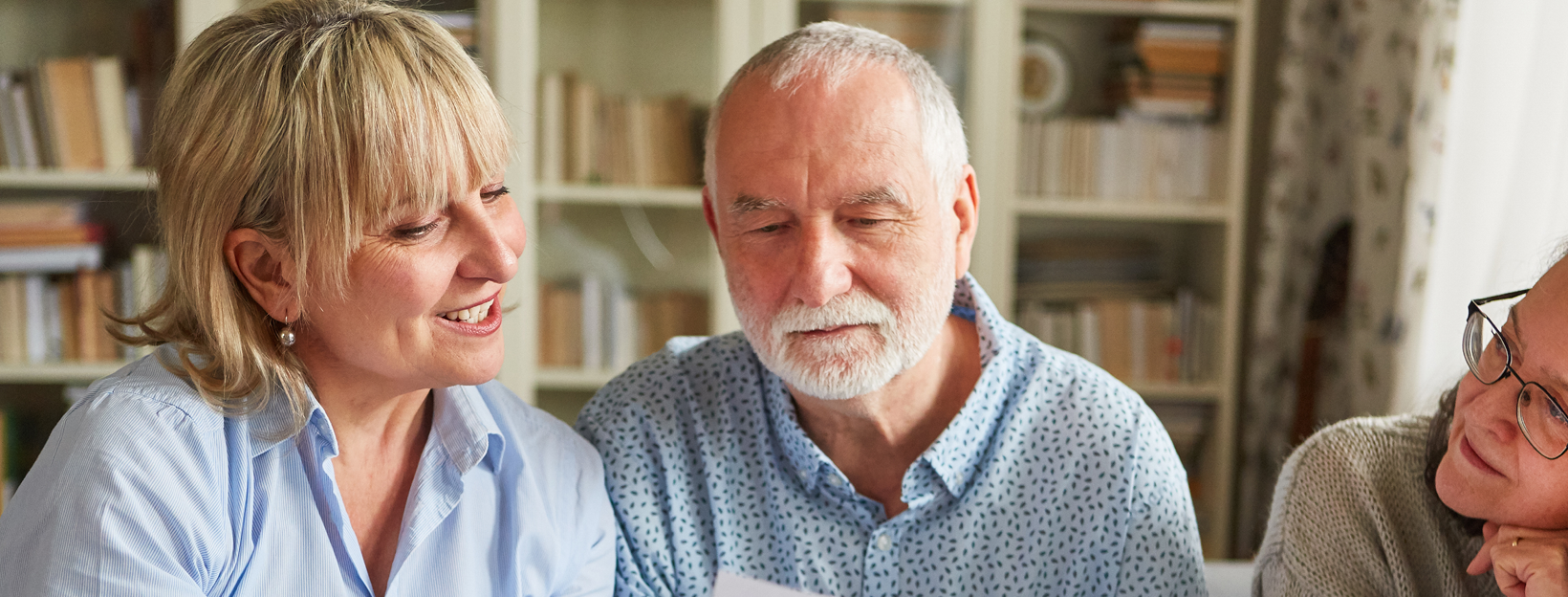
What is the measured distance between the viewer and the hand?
91 centimetres

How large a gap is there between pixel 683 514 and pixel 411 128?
0.55 m

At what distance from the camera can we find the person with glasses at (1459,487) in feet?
2.99

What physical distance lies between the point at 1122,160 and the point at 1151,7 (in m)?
0.40

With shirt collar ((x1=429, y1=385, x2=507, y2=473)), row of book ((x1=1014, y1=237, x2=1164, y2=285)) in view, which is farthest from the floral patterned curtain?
shirt collar ((x1=429, y1=385, x2=507, y2=473))

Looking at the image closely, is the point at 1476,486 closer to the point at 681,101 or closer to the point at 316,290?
the point at 316,290

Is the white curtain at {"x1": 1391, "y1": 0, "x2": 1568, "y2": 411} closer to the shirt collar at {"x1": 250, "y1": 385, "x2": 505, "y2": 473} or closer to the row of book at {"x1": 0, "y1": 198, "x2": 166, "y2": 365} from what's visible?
the shirt collar at {"x1": 250, "y1": 385, "x2": 505, "y2": 473}

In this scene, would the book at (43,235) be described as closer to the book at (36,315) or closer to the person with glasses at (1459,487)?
the book at (36,315)

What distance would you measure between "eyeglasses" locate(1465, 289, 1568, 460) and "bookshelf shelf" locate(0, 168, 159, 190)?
8.54 feet

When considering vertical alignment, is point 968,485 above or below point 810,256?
below

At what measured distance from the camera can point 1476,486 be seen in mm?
971

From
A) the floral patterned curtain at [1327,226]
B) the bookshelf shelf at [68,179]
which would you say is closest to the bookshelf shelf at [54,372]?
the bookshelf shelf at [68,179]

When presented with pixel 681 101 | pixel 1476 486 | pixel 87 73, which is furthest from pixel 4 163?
pixel 1476 486

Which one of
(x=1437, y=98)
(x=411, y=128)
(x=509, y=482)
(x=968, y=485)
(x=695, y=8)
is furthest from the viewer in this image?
(x=695, y=8)

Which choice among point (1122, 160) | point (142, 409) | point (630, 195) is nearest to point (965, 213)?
point (142, 409)
